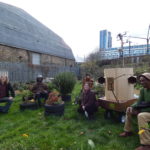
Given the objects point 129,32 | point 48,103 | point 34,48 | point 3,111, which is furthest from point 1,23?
point 129,32

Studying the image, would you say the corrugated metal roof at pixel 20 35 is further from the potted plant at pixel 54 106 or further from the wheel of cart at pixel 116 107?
the wheel of cart at pixel 116 107

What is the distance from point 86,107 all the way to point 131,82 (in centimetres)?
118

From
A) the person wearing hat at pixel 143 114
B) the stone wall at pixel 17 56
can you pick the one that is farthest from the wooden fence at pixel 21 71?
the person wearing hat at pixel 143 114

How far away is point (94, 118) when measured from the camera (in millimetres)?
3494

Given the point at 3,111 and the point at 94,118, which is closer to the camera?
the point at 94,118

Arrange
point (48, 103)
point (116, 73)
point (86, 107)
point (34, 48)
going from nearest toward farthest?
point (116, 73), point (86, 107), point (48, 103), point (34, 48)

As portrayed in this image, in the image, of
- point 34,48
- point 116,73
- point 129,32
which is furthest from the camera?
point 129,32

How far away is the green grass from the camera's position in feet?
7.59

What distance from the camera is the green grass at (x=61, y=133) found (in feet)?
7.59

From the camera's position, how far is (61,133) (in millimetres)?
2795

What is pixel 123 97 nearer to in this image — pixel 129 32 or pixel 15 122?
pixel 15 122

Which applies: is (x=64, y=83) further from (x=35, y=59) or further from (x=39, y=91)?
(x=35, y=59)

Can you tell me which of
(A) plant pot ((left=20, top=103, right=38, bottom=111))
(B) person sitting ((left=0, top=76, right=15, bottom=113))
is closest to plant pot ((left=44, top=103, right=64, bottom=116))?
(A) plant pot ((left=20, top=103, right=38, bottom=111))

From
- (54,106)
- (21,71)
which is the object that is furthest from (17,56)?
(54,106)
